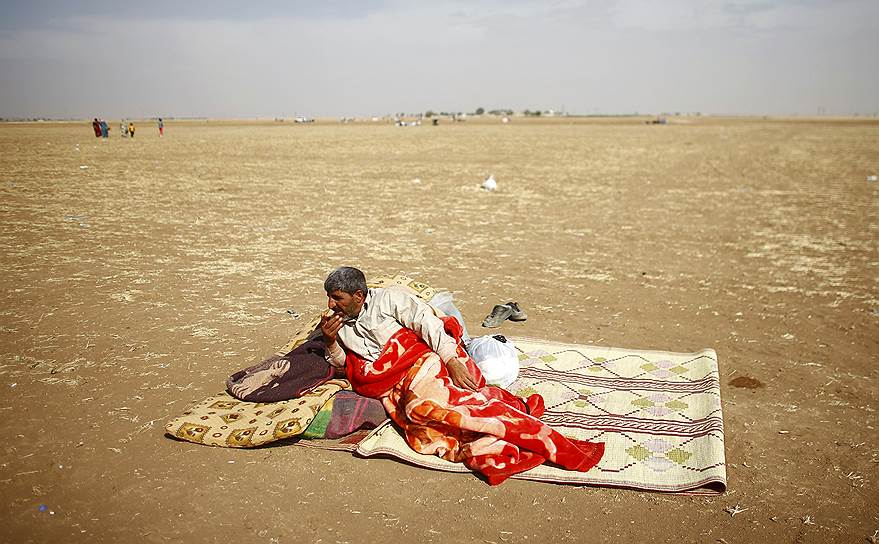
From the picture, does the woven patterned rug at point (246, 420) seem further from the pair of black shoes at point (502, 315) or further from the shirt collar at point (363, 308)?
the pair of black shoes at point (502, 315)

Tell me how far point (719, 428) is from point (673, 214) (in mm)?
10700

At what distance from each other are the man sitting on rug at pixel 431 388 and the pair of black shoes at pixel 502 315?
2030 mm

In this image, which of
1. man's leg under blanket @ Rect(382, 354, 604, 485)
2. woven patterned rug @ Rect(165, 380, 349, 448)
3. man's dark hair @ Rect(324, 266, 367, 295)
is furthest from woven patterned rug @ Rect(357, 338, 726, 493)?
man's dark hair @ Rect(324, 266, 367, 295)

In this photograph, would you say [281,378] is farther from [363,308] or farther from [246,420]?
[363,308]

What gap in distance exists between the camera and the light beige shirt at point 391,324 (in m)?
4.30

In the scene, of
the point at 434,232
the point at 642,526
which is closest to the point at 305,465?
the point at 642,526

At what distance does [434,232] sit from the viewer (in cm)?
1184

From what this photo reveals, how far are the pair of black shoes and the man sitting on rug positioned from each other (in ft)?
6.66

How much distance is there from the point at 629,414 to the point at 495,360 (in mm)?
1149

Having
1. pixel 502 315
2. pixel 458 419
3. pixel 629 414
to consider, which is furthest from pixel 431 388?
pixel 502 315

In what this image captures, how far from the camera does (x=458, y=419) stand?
156 inches

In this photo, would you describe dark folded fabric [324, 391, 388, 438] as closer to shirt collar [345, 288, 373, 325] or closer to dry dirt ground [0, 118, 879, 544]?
dry dirt ground [0, 118, 879, 544]

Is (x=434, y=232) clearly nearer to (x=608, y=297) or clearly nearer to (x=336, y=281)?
(x=608, y=297)

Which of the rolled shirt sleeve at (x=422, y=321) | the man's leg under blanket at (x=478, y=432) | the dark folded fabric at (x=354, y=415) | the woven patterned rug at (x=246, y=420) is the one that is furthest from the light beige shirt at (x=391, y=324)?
the woven patterned rug at (x=246, y=420)
